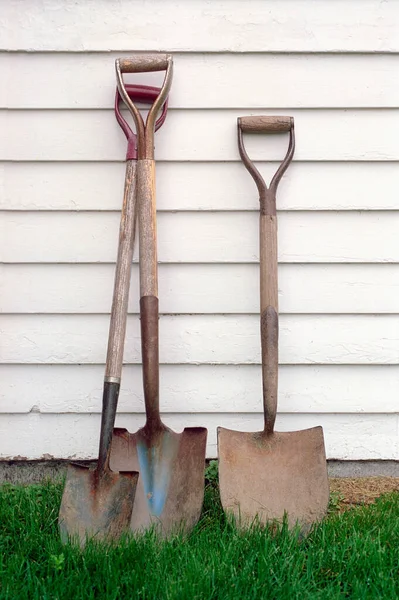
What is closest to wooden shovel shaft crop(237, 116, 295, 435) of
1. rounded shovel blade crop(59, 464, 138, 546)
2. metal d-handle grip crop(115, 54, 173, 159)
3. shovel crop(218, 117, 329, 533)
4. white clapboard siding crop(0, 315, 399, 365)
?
shovel crop(218, 117, 329, 533)

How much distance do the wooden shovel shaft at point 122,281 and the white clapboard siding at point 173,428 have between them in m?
0.38

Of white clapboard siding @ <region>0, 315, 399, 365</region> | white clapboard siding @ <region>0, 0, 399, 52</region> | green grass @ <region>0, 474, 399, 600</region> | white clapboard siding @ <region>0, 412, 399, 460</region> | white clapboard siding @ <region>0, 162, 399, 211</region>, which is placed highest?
white clapboard siding @ <region>0, 0, 399, 52</region>

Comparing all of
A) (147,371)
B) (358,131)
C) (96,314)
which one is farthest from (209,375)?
(358,131)

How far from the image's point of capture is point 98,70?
261 centimetres

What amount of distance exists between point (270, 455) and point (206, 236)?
92 centimetres

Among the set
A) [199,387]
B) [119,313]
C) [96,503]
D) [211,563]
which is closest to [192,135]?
[119,313]

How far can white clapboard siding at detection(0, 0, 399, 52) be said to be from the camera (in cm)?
259

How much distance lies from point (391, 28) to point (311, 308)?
1185 millimetres

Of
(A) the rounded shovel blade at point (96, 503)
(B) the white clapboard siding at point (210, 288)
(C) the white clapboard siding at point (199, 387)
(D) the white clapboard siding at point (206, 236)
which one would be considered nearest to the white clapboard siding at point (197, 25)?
(D) the white clapboard siding at point (206, 236)

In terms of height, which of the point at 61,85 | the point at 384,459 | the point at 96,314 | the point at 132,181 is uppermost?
the point at 61,85

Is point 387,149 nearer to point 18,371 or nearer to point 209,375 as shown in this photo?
point 209,375

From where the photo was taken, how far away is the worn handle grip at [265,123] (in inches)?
101

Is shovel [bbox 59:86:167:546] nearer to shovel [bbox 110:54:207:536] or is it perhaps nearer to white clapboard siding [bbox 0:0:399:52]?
shovel [bbox 110:54:207:536]

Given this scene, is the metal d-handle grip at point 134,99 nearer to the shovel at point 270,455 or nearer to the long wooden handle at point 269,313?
the shovel at point 270,455
